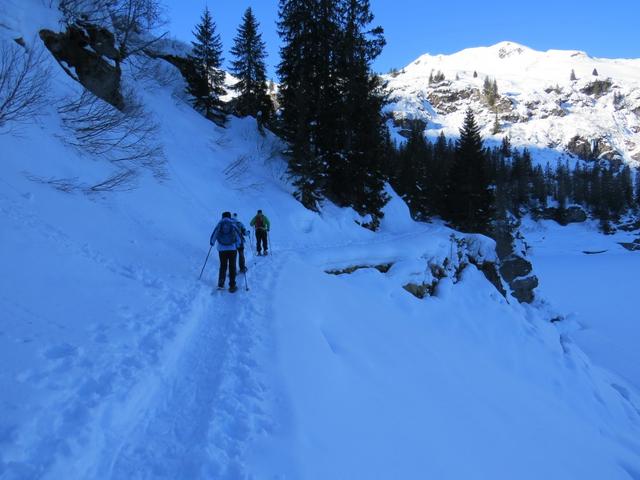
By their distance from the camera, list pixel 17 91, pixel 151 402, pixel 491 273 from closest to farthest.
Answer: pixel 151 402
pixel 17 91
pixel 491 273

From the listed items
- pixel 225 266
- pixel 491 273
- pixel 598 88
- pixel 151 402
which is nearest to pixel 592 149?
pixel 598 88

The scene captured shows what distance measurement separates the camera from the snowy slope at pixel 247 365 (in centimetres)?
317

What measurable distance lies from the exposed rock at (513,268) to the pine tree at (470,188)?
5734 millimetres

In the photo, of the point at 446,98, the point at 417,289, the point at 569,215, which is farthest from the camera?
the point at 446,98

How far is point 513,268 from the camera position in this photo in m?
21.0

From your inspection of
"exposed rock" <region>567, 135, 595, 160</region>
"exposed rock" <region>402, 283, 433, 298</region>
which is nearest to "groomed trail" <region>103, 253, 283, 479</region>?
"exposed rock" <region>402, 283, 433, 298</region>

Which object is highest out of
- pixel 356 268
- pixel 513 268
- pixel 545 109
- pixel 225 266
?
pixel 545 109

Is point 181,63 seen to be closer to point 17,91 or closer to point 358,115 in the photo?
point 358,115

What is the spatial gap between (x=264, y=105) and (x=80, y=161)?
21.2 metres

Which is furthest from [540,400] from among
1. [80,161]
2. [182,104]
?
[182,104]

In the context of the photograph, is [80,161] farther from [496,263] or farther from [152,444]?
[496,263]

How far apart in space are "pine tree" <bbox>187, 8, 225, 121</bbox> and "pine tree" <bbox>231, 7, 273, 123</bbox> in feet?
5.19

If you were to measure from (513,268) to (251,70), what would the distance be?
25.4 m

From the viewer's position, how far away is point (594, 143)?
5399 inches
